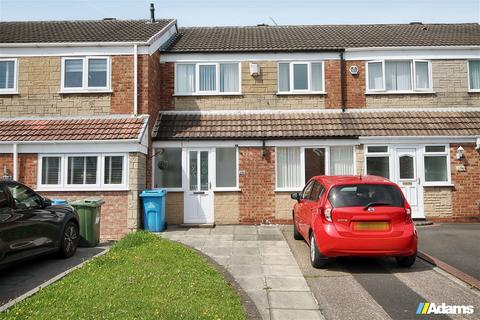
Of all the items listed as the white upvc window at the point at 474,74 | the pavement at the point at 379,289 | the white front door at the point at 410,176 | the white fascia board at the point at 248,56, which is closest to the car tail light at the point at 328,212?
the pavement at the point at 379,289

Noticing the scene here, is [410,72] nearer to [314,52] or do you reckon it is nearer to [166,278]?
[314,52]

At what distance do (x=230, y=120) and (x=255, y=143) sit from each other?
4.31 ft

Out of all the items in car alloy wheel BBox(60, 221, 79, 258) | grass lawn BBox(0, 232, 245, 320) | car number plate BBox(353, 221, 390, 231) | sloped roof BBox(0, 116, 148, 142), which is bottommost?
grass lawn BBox(0, 232, 245, 320)

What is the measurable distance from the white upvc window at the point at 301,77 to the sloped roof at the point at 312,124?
920 mm

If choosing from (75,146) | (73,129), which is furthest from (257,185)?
(73,129)

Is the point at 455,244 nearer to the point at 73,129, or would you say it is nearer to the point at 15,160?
the point at 73,129

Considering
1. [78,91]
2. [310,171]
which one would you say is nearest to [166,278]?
[310,171]

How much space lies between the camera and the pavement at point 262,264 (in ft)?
16.4

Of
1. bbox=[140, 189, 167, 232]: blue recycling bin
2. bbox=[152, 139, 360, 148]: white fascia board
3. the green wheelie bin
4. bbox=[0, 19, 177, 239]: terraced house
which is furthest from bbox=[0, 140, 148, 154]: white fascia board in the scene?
the green wheelie bin

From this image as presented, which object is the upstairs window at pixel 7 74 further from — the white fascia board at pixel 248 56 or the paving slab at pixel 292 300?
the paving slab at pixel 292 300

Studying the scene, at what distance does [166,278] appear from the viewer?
573 centimetres

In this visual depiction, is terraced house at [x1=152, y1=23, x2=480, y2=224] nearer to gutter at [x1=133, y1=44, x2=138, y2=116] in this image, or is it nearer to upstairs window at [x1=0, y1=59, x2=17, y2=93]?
gutter at [x1=133, y1=44, x2=138, y2=116]

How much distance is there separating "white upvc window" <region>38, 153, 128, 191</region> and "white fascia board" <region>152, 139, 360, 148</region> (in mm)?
1664

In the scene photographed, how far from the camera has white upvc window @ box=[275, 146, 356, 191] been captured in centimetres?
1226
